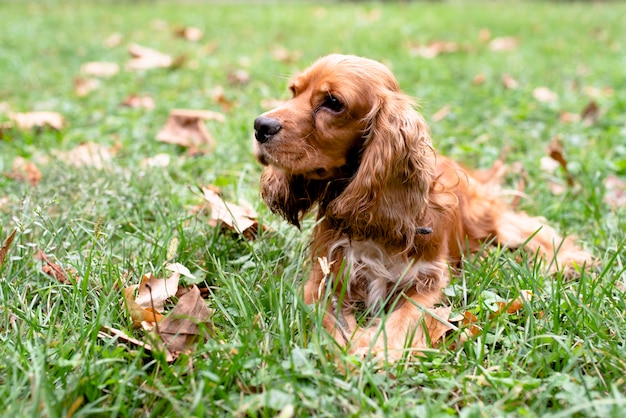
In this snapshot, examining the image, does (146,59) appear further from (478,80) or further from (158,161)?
(478,80)

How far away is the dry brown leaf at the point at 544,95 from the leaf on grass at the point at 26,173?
154 inches

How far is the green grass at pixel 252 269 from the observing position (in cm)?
191

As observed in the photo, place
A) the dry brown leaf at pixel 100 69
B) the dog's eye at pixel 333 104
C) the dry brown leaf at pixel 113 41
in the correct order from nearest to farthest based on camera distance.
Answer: the dog's eye at pixel 333 104 < the dry brown leaf at pixel 100 69 < the dry brown leaf at pixel 113 41

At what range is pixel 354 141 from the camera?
2.59 metres

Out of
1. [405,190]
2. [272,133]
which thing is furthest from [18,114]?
[405,190]

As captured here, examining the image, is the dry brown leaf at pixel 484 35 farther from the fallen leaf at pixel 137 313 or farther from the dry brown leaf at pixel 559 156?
the fallen leaf at pixel 137 313

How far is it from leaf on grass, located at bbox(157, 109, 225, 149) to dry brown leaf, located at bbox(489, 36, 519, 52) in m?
4.48

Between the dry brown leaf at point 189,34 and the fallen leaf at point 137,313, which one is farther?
the dry brown leaf at point 189,34

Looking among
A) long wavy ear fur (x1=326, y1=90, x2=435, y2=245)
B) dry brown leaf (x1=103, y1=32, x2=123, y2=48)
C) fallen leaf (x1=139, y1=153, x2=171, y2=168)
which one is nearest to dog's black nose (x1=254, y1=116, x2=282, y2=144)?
long wavy ear fur (x1=326, y1=90, x2=435, y2=245)

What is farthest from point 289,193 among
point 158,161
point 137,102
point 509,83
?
point 509,83

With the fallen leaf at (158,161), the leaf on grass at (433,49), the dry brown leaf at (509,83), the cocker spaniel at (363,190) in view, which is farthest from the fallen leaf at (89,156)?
the leaf on grass at (433,49)

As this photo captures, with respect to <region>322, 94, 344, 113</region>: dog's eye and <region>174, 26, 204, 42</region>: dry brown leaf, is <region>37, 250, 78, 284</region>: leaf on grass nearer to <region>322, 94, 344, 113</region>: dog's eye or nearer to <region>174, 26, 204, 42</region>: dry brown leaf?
<region>322, 94, 344, 113</region>: dog's eye

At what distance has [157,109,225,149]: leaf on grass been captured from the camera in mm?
4324

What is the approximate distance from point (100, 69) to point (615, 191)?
4.83 metres
